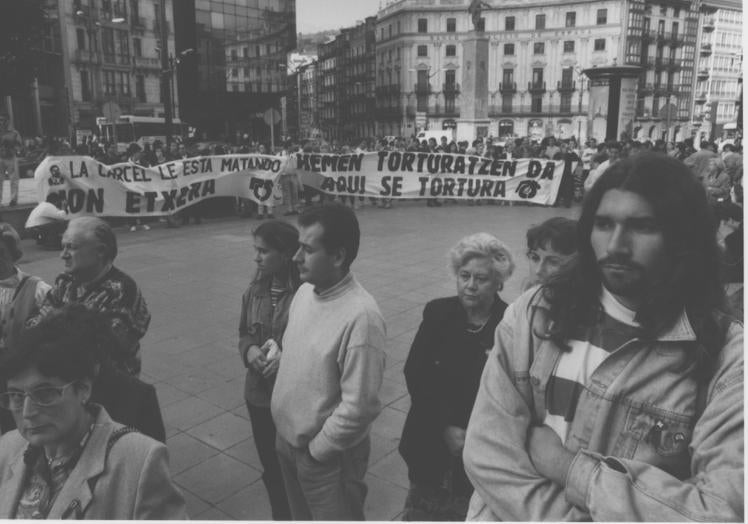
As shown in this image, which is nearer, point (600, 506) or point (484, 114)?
point (600, 506)

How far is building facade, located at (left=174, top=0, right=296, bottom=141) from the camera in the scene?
5275cm

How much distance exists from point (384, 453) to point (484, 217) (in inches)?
432

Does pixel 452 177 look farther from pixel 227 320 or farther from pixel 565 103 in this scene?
pixel 565 103

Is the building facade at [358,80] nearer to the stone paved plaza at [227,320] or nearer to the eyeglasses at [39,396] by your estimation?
the stone paved plaza at [227,320]

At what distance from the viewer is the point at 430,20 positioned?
241 feet

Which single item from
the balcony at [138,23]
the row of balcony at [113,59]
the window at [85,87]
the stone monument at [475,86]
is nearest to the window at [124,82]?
the row of balcony at [113,59]

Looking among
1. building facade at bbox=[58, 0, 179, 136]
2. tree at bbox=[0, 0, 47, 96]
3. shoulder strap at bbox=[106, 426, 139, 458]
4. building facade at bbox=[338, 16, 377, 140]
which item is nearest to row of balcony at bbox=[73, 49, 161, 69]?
building facade at bbox=[58, 0, 179, 136]

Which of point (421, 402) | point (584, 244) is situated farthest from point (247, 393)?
point (584, 244)

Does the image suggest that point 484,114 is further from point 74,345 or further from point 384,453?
point 74,345

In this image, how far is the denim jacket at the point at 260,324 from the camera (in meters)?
3.13

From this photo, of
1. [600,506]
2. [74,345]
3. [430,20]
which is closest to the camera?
[600,506]

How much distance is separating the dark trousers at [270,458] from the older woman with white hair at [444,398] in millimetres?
926

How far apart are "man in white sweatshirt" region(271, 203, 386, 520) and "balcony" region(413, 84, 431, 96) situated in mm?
75269

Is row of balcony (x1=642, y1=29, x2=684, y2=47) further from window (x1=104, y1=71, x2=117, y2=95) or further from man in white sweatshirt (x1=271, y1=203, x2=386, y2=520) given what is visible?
man in white sweatshirt (x1=271, y1=203, x2=386, y2=520)
